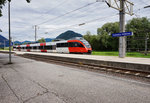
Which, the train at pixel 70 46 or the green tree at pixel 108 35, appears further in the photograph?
the green tree at pixel 108 35

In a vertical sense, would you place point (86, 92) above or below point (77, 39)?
below

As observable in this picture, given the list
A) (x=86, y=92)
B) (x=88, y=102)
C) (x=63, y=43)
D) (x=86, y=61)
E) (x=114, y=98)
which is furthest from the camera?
(x=63, y=43)

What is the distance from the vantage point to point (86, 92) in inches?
146

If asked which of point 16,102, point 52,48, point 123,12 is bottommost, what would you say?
point 16,102

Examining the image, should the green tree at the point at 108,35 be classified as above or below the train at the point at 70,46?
above

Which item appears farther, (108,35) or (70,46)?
(108,35)

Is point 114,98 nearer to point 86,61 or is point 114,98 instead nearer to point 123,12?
point 86,61

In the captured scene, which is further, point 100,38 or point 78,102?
point 100,38

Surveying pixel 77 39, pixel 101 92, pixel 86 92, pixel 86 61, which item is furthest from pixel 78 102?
pixel 77 39

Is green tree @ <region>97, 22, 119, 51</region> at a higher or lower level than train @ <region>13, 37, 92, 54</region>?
higher

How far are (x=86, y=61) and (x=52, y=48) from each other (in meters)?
17.7

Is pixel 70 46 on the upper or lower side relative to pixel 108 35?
lower

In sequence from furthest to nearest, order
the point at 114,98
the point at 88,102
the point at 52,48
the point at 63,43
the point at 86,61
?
the point at 52,48, the point at 63,43, the point at 86,61, the point at 114,98, the point at 88,102

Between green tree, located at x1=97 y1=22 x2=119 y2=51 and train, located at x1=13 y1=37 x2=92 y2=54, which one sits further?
green tree, located at x1=97 y1=22 x2=119 y2=51
